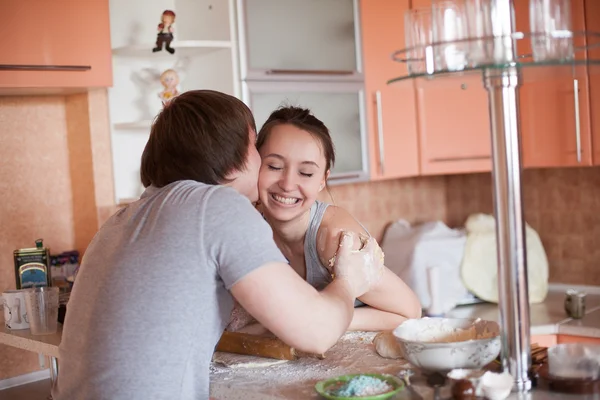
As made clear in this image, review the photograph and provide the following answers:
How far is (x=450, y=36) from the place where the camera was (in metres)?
1.18

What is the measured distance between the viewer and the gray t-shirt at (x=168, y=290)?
1.33m

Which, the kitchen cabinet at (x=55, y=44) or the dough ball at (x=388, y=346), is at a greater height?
the kitchen cabinet at (x=55, y=44)

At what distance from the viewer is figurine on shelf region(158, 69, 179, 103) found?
267 cm

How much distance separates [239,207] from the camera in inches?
53.3

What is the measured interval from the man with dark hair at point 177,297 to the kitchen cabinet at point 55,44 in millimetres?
1112

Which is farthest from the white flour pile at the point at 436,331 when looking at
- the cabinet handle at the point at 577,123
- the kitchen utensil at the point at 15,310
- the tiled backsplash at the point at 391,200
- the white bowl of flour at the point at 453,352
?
the tiled backsplash at the point at 391,200

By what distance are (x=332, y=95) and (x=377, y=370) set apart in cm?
157

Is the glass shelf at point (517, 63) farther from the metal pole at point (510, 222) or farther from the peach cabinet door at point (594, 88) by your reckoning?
the peach cabinet door at point (594, 88)

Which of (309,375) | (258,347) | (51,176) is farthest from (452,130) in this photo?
(309,375)

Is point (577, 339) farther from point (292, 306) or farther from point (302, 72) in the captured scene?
point (292, 306)

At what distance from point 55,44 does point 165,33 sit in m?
0.35

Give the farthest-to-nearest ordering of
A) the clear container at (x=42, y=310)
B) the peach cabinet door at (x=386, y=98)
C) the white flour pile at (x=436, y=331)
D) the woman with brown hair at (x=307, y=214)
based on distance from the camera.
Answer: the peach cabinet door at (x=386, y=98), the clear container at (x=42, y=310), the woman with brown hair at (x=307, y=214), the white flour pile at (x=436, y=331)

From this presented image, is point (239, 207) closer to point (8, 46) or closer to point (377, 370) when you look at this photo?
point (377, 370)

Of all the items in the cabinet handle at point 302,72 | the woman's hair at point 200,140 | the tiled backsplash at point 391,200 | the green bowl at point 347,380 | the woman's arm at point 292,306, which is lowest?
the green bowl at point 347,380
